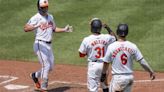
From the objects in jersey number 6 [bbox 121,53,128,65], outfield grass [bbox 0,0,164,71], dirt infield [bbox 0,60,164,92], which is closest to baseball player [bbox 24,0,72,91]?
dirt infield [bbox 0,60,164,92]

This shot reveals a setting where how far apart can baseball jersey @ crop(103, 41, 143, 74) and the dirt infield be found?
3.49 meters

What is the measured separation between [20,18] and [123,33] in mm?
12055

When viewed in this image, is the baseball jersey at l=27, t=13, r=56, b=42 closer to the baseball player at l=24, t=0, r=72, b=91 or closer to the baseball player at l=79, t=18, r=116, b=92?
the baseball player at l=24, t=0, r=72, b=91

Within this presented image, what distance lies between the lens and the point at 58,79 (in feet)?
47.2

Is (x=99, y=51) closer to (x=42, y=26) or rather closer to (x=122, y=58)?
(x=122, y=58)

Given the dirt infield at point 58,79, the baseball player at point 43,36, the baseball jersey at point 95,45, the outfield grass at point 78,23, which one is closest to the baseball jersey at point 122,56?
the baseball jersey at point 95,45

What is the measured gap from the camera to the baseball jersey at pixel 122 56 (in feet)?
30.6

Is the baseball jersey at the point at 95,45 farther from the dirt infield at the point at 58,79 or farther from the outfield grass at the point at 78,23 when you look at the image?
the outfield grass at the point at 78,23

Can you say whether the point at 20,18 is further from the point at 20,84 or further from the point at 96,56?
the point at 96,56

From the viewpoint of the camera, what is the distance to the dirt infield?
1320cm

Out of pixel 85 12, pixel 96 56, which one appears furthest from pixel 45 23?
pixel 85 12

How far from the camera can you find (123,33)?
9336 millimetres

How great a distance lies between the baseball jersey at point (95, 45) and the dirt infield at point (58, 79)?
93.0 inches

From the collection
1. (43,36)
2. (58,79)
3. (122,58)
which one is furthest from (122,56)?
(58,79)
